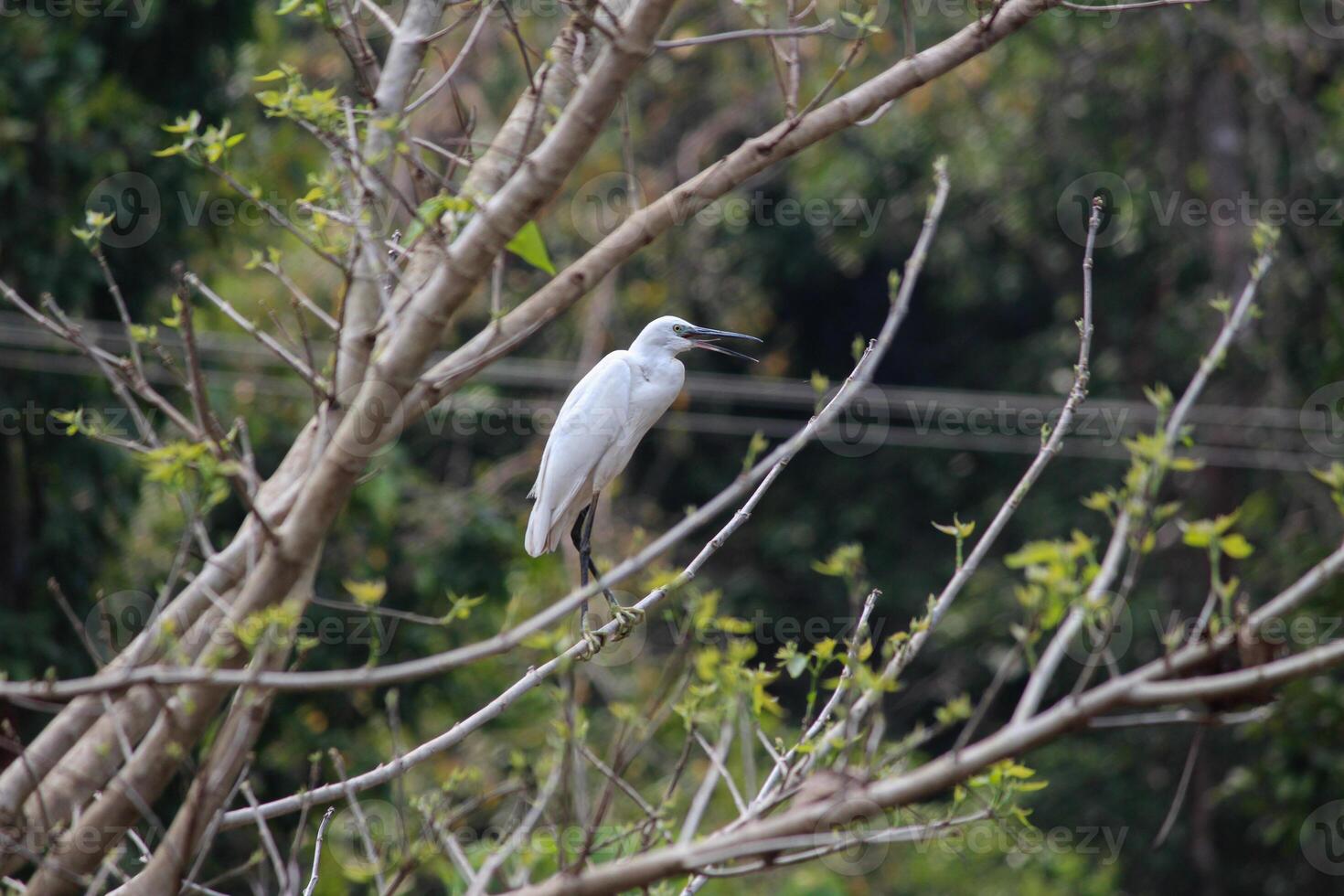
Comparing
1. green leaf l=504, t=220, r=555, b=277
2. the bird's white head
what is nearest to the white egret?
the bird's white head

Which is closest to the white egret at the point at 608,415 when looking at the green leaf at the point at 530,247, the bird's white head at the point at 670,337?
the bird's white head at the point at 670,337

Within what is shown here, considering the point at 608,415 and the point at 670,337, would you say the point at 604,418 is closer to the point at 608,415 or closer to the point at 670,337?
the point at 608,415

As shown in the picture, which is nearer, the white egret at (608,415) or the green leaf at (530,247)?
the green leaf at (530,247)

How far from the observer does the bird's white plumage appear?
3590mm

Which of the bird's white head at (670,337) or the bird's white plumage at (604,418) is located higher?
the bird's white head at (670,337)

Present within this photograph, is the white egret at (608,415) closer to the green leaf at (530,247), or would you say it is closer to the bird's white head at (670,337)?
the bird's white head at (670,337)

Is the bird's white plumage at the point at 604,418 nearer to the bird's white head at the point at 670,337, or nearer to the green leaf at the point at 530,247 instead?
the bird's white head at the point at 670,337

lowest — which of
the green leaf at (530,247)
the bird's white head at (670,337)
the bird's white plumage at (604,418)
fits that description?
the bird's white plumage at (604,418)

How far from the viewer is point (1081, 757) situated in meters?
9.52

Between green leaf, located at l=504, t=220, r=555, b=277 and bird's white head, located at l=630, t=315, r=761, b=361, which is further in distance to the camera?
bird's white head, located at l=630, t=315, r=761, b=361

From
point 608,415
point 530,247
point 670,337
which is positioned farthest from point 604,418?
point 530,247

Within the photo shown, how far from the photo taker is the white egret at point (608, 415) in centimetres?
359

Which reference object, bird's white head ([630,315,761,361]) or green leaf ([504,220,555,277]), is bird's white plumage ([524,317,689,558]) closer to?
bird's white head ([630,315,761,361])

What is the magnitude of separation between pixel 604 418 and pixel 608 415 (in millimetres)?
13
